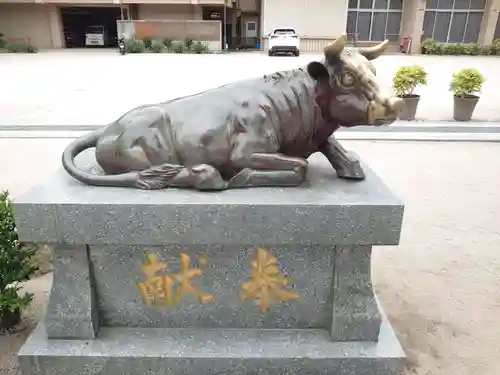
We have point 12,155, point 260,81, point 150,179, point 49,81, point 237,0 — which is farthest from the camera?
point 237,0

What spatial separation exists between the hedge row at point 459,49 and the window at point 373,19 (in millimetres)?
2390

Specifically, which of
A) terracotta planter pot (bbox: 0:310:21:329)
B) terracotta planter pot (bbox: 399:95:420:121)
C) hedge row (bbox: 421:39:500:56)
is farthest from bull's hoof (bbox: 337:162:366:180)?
hedge row (bbox: 421:39:500:56)

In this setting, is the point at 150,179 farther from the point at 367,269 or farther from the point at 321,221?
the point at 367,269

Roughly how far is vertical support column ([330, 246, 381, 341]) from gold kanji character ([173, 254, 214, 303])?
66 cm

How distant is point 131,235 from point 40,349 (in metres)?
0.81

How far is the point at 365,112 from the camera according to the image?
2.19 meters

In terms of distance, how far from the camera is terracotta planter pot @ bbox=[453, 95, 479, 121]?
8.41m

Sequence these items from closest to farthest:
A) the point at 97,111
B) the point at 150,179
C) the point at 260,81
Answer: the point at 150,179, the point at 260,81, the point at 97,111

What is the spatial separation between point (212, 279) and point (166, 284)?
237 millimetres

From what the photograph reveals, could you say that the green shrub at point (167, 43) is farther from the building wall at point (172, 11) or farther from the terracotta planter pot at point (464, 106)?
the terracotta planter pot at point (464, 106)

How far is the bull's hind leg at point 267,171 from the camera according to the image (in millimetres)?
2254

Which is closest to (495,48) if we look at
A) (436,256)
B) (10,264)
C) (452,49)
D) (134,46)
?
(452,49)

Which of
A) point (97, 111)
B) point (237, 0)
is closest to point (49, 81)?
point (97, 111)

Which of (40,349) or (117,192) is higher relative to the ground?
(117,192)
